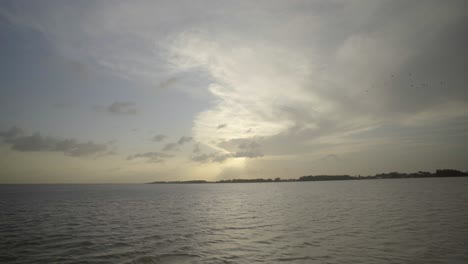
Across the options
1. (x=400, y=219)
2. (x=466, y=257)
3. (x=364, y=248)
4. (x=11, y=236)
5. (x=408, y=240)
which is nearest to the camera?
(x=466, y=257)

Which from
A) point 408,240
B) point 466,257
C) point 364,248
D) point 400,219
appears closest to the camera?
point 466,257

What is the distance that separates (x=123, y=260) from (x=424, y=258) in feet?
72.1

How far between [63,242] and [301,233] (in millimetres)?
24021

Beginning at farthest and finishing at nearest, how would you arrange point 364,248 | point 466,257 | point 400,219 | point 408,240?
1. point 400,219
2. point 408,240
3. point 364,248
4. point 466,257

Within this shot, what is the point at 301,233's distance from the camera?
1149 inches

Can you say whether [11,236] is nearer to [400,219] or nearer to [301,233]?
[301,233]

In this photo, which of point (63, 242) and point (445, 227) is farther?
point (445, 227)

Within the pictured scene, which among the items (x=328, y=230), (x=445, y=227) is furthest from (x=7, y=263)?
(x=445, y=227)

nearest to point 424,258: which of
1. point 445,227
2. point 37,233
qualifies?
point 445,227

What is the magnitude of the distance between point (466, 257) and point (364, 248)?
6.53 metres

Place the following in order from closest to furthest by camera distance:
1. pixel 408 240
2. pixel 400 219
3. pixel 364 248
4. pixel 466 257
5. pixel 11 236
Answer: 1. pixel 466 257
2. pixel 364 248
3. pixel 408 240
4. pixel 11 236
5. pixel 400 219

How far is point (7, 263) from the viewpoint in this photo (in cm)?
1941

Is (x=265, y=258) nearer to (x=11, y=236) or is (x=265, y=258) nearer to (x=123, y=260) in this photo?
(x=123, y=260)

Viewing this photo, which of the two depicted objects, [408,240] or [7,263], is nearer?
[7,263]
